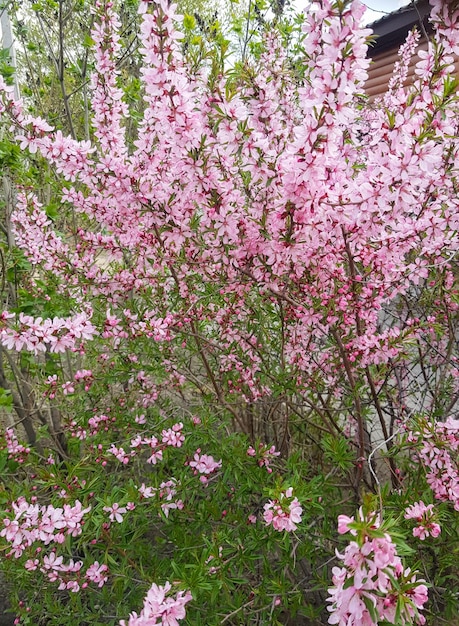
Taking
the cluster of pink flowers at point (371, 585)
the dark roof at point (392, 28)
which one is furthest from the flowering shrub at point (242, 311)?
the dark roof at point (392, 28)

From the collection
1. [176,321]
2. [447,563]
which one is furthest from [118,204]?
[447,563]

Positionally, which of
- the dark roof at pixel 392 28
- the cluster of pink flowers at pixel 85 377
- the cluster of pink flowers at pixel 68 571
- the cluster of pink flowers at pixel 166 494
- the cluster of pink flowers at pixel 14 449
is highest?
the dark roof at pixel 392 28

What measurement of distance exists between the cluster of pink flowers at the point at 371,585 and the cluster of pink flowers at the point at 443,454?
1.05 metres

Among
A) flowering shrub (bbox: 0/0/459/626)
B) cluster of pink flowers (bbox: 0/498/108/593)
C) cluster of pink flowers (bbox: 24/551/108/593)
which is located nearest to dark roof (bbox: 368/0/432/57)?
flowering shrub (bbox: 0/0/459/626)

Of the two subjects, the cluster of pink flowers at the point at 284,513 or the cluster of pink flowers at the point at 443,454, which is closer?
the cluster of pink flowers at the point at 284,513

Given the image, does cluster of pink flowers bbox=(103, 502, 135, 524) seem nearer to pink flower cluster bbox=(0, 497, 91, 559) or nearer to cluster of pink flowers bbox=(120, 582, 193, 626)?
pink flower cluster bbox=(0, 497, 91, 559)

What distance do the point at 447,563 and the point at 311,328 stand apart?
1.40 metres

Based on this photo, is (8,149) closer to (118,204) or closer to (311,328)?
(118,204)

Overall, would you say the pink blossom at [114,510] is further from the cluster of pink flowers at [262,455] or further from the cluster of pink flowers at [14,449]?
the cluster of pink flowers at [14,449]

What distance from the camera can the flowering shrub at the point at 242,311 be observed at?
1.72 m

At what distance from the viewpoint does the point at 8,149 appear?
3.02 metres

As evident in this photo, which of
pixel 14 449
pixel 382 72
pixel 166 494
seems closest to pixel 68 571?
pixel 166 494

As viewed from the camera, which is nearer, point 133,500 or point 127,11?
point 133,500

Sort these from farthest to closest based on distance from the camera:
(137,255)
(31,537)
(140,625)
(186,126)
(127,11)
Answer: (127,11)
(137,255)
(31,537)
(186,126)
(140,625)
